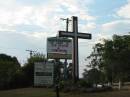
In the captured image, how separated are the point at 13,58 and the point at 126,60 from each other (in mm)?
60276

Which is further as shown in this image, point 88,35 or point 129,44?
point 129,44

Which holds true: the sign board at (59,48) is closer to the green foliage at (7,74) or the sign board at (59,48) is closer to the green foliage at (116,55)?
the green foliage at (116,55)

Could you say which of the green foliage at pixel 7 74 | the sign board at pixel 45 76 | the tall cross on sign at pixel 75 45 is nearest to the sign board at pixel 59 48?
the tall cross on sign at pixel 75 45

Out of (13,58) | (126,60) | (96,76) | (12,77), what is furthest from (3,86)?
(13,58)

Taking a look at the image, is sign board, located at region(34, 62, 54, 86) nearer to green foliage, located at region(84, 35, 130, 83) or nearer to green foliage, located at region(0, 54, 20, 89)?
green foliage, located at region(84, 35, 130, 83)

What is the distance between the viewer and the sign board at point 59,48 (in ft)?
178

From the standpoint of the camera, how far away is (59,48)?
2203 inches

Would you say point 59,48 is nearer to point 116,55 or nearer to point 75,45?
point 75,45

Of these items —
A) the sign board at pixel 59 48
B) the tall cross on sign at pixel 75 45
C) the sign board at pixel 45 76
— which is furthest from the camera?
the sign board at pixel 59 48

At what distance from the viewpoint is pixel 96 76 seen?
81312 mm

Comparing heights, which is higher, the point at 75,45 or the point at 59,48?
the point at 75,45

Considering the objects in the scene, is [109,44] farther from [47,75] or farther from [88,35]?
[47,75]

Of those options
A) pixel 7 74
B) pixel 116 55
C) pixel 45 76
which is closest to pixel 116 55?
pixel 116 55

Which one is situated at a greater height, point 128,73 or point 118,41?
point 118,41
